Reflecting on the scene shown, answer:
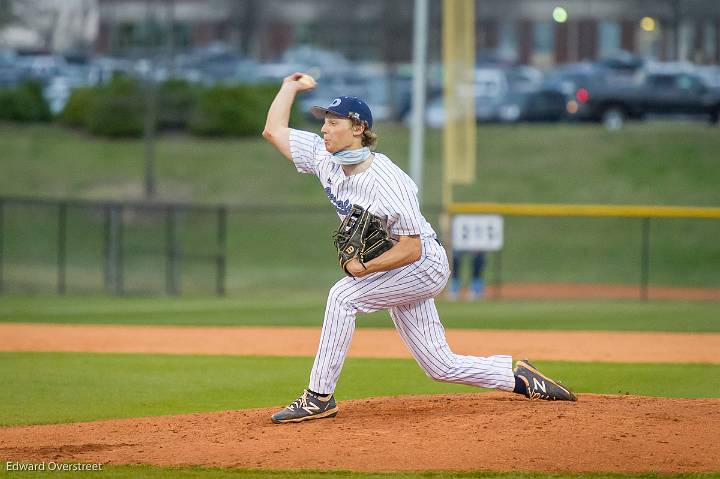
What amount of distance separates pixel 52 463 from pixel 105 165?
1117 inches

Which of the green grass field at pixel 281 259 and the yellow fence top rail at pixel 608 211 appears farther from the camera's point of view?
the yellow fence top rail at pixel 608 211

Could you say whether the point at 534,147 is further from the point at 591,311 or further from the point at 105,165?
the point at 591,311

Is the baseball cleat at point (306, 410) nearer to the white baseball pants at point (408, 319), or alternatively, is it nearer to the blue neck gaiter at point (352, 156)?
the white baseball pants at point (408, 319)

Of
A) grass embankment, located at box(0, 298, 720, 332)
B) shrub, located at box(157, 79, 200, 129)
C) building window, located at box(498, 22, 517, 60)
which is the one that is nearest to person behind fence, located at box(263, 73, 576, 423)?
grass embankment, located at box(0, 298, 720, 332)

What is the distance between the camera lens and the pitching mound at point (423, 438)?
20.1 feet

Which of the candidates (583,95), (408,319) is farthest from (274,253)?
(408,319)

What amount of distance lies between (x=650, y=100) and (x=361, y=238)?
30.4 m

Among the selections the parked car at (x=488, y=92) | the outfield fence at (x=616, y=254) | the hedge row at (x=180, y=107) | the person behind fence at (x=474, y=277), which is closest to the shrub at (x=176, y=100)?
the hedge row at (x=180, y=107)

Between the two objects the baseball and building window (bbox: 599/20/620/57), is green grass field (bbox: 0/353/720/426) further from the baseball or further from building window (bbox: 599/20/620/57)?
building window (bbox: 599/20/620/57)

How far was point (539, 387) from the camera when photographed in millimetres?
7391

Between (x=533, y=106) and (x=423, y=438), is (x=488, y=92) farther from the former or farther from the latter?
(x=423, y=438)

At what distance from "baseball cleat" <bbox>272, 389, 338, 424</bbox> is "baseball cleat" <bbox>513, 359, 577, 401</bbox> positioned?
1263 millimetres

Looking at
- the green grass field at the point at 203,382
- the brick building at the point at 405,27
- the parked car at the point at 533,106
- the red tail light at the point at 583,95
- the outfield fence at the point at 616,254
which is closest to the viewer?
the green grass field at the point at 203,382

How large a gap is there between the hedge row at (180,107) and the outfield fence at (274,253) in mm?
4717
